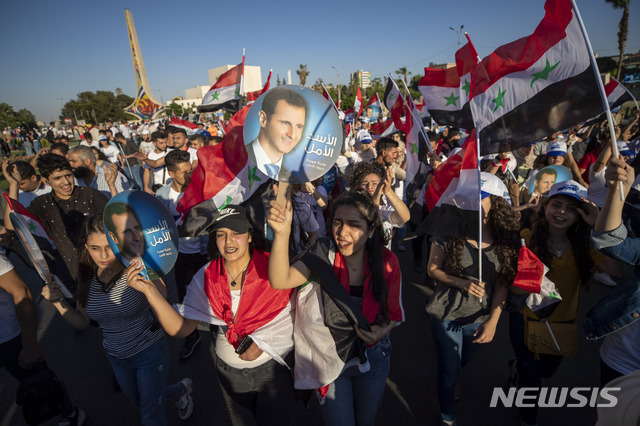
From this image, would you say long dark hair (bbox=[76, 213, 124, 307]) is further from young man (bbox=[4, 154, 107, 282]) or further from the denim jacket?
the denim jacket

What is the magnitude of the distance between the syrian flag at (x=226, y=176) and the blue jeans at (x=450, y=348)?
5.62ft

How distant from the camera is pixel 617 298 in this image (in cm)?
188

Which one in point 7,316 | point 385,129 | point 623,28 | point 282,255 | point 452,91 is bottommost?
point 7,316

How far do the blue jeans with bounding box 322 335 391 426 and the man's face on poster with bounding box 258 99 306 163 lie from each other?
134 cm

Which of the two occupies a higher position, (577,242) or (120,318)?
(577,242)

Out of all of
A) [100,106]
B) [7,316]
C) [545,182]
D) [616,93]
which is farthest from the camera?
[100,106]

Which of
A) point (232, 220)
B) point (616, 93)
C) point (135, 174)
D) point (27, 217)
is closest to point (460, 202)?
point (232, 220)

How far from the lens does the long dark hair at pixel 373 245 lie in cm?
191

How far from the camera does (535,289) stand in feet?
6.50

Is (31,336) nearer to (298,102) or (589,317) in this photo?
(298,102)

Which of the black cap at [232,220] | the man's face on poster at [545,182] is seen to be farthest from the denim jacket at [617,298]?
the black cap at [232,220]

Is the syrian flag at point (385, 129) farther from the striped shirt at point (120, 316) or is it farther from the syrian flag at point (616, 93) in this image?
the striped shirt at point (120, 316)

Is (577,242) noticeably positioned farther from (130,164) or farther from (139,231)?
(130,164)

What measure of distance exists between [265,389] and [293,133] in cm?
164
